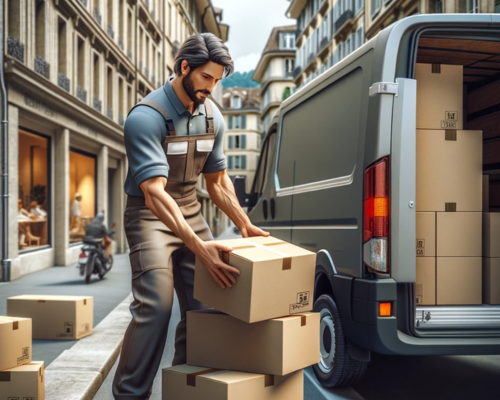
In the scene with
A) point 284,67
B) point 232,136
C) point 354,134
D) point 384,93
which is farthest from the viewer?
point 232,136

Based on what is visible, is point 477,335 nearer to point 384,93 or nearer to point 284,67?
point 384,93

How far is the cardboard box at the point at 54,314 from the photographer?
18.4 feet

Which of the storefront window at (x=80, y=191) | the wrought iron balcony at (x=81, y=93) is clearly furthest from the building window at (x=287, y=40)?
the wrought iron balcony at (x=81, y=93)

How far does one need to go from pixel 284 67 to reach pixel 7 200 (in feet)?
190

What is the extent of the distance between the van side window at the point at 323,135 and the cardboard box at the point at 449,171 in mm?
537

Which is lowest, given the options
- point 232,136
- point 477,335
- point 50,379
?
point 50,379

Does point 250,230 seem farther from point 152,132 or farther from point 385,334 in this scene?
point 385,334

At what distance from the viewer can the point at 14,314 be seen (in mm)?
5652

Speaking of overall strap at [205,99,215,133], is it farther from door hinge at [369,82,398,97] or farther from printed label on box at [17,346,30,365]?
printed label on box at [17,346,30,365]

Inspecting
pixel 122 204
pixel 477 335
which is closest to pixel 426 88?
pixel 477 335

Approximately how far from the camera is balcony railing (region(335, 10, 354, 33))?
87.8ft

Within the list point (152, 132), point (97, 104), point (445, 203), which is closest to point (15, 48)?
point (97, 104)

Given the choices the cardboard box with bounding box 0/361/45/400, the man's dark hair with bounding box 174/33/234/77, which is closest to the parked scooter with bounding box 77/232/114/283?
the cardboard box with bounding box 0/361/45/400

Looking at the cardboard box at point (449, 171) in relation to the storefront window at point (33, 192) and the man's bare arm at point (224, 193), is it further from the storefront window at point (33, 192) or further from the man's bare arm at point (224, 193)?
the storefront window at point (33, 192)
